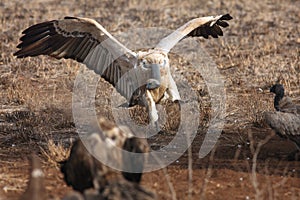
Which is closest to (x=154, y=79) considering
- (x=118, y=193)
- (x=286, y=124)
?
(x=286, y=124)

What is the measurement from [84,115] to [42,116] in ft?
2.21

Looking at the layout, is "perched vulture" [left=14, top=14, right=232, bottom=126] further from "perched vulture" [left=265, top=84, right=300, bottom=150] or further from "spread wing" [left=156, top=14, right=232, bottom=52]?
"perched vulture" [left=265, top=84, right=300, bottom=150]

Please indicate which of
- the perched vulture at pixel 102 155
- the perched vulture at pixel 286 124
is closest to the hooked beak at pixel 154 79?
the perched vulture at pixel 286 124

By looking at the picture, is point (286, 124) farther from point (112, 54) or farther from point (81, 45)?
point (81, 45)

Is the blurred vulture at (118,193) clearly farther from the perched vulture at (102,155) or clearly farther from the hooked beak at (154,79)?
the hooked beak at (154,79)

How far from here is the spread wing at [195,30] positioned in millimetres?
8938

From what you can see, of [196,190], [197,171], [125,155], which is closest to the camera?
[125,155]

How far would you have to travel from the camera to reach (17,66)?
12.9 metres

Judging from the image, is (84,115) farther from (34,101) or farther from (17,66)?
(17,66)

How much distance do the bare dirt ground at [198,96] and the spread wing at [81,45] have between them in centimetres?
68

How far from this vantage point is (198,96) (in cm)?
1047

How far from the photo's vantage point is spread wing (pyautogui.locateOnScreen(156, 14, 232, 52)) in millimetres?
8938

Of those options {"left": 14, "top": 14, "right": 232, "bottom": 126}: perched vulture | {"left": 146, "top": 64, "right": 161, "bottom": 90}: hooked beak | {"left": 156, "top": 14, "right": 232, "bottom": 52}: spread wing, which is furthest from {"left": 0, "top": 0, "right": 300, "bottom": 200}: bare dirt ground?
{"left": 156, "top": 14, "right": 232, "bottom": 52}: spread wing

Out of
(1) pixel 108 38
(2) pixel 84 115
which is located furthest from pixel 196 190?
(2) pixel 84 115
